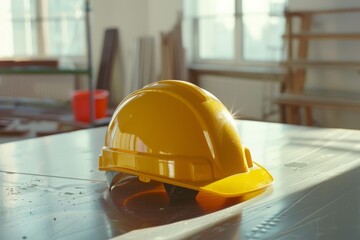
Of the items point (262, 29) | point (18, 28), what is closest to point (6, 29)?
point (18, 28)

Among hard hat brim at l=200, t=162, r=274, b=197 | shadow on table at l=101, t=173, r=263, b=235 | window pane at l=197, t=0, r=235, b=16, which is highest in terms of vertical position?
window pane at l=197, t=0, r=235, b=16

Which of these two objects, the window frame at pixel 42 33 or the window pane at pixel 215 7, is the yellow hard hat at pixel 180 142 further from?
the window frame at pixel 42 33

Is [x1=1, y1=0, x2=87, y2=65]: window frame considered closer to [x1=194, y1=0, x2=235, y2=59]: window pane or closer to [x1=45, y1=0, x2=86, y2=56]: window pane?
[x1=45, y1=0, x2=86, y2=56]: window pane

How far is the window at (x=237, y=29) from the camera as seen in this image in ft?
18.7

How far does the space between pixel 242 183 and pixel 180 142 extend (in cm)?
18

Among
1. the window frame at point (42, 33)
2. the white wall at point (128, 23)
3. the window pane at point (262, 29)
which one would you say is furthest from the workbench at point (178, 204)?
the window frame at point (42, 33)

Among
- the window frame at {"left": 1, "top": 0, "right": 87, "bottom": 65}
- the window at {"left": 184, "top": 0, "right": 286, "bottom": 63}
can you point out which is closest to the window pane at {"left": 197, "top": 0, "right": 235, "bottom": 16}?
the window at {"left": 184, "top": 0, "right": 286, "bottom": 63}

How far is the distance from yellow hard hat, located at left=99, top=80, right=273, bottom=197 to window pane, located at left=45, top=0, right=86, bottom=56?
20.7ft

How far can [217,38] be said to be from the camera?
6.33 meters

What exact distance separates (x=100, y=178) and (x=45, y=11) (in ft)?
21.6

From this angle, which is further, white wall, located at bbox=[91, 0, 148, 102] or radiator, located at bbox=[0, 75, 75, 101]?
radiator, located at bbox=[0, 75, 75, 101]

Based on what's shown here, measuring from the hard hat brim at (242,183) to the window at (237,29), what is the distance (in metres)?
4.36

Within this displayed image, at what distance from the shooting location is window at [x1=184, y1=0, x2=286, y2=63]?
5.70 m

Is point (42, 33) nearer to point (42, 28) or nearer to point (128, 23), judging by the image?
point (42, 28)
